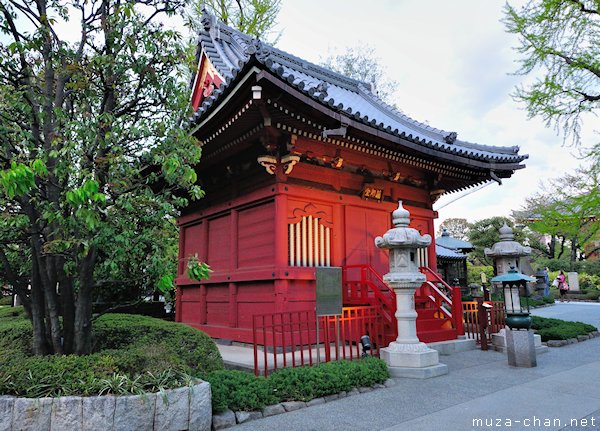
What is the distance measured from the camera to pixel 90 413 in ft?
12.0

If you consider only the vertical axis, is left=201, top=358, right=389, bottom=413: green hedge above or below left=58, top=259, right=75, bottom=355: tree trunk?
below

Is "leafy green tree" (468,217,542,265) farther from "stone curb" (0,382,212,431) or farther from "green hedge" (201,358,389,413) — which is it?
"stone curb" (0,382,212,431)

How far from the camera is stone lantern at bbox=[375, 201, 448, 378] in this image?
245 inches

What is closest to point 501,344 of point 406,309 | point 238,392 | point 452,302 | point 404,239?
point 452,302

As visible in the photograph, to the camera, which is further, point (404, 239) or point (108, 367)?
point (404, 239)

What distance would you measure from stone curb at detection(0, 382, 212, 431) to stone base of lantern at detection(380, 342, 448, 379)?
3.65 meters

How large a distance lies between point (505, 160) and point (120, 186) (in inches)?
354

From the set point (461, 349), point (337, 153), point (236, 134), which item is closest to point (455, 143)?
point (337, 153)

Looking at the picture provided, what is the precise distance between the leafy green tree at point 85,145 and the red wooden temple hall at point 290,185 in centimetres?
153

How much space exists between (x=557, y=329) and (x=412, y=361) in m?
5.96

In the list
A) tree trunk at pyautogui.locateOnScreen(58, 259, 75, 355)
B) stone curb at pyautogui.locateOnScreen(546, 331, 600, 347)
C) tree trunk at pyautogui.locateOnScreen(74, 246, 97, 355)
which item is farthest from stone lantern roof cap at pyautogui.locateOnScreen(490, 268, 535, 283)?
tree trunk at pyautogui.locateOnScreen(58, 259, 75, 355)

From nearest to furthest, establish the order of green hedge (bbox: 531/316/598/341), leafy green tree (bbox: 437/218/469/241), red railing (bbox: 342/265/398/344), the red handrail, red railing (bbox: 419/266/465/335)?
red railing (bbox: 342/265/398/344) < the red handrail < red railing (bbox: 419/266/465/335) < green hedge (bbox: 531/316/598/341) < leafy green tree (bbox: 437/218/469/241)

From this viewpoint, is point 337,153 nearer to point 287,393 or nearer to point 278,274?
point 278,274

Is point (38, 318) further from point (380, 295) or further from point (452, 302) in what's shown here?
point (452, 302)
